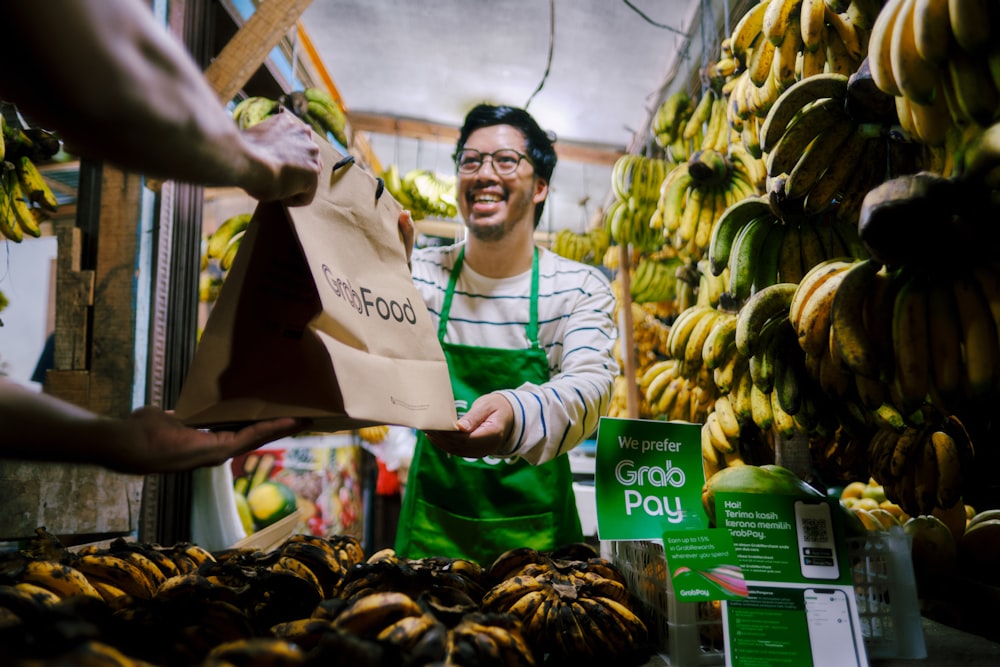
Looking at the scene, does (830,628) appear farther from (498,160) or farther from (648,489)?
(498,160)

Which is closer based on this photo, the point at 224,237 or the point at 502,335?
the point at 502,335

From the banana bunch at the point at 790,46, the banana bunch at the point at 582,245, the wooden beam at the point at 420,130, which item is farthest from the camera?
the banana bunch at the point at 582,245

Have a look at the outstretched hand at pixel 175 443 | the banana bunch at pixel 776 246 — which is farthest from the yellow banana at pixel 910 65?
the outstretched hand at pixel 175 443

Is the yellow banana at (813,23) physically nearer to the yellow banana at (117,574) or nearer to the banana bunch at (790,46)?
the banana bunch at (790,46)

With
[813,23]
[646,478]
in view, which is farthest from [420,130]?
[646,478]

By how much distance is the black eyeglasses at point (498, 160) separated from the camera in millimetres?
2180

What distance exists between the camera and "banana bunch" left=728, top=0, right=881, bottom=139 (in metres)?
1.48

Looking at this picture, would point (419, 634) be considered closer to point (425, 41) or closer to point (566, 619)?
point (566, 619)

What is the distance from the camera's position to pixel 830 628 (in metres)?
1.14

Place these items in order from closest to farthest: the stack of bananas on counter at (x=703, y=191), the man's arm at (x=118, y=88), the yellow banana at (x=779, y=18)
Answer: the man's arm at (x=118, y=88) < the yellow banana at (x=779, y=18) < the stack of bananas on counter at (x=703, y=191)

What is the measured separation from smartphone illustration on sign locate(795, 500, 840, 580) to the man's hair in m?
1.48

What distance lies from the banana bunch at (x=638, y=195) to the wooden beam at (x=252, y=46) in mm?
1934

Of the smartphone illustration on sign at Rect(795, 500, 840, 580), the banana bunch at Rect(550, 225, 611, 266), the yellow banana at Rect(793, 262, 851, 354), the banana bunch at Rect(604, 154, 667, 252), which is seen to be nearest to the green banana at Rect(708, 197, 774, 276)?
the yellow banana at Rect(793, 262, 851, 354)

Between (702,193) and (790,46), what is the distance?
Answer: 0.94m
